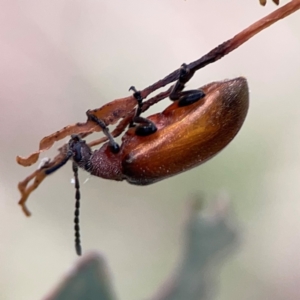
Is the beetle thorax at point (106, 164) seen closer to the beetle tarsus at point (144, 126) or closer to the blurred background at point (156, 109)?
the beetle tarsus at point (144, 126)

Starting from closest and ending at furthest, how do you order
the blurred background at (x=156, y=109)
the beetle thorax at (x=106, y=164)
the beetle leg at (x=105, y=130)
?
the beetle leg at (x=105, y=130)
the beetle thorax at (x=106, y=164)
the blurred background at (x=156, y=109)

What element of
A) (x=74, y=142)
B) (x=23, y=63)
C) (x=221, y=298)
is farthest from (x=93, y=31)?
(x=221, y=298)

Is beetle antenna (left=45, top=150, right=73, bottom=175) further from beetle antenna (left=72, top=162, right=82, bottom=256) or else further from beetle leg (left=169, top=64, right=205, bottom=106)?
beetle leg (left=169, top=64, right=205, bottom=106)

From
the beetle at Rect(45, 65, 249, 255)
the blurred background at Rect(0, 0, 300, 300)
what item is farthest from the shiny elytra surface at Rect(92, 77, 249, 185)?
the blurred background at Rect(0, 0, 300, 300)

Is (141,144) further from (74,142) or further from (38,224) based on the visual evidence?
(38,224)

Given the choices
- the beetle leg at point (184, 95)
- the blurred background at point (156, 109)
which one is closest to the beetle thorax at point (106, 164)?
the beetle leg at point (184, 95)

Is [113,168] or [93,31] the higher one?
[93,31]

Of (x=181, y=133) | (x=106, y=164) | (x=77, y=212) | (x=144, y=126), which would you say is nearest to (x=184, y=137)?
(x=181, y=133)
